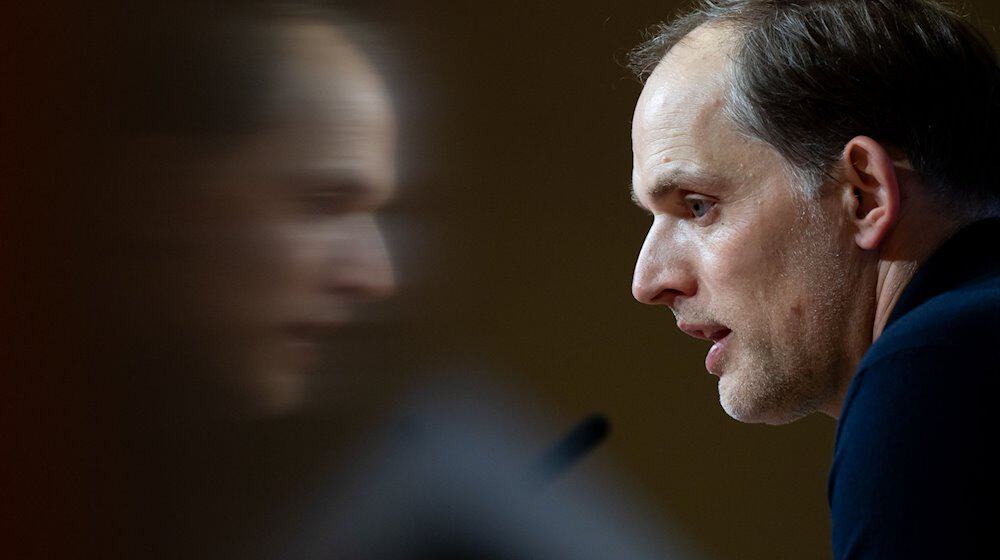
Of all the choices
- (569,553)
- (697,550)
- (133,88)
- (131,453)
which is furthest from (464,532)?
(133,88)

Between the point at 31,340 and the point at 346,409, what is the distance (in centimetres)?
46

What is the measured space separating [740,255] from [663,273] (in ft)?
0.28

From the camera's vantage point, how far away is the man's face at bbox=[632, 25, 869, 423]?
0.92 m

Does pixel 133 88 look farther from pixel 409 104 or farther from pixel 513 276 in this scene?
pixel 513 276

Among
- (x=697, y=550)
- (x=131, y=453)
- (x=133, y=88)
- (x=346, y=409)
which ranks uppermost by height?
(x=133, y=88)

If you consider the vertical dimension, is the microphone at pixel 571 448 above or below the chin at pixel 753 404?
below

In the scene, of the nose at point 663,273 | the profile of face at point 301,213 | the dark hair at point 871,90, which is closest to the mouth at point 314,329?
the profile of face at point 301,213

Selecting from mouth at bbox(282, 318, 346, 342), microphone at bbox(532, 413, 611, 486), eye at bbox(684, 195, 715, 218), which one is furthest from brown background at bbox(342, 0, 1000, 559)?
eye at bbox(684, 195, 715, 218)

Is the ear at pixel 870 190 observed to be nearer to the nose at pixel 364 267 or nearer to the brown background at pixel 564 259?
the brown background at pixel 564 259

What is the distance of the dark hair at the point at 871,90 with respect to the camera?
0.91m

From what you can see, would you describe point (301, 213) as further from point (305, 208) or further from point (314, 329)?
point (314, 329)

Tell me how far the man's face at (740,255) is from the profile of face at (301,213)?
281 millimetres

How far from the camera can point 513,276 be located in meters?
1.26

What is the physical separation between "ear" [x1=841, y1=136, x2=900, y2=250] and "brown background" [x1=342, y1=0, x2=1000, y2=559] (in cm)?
11
